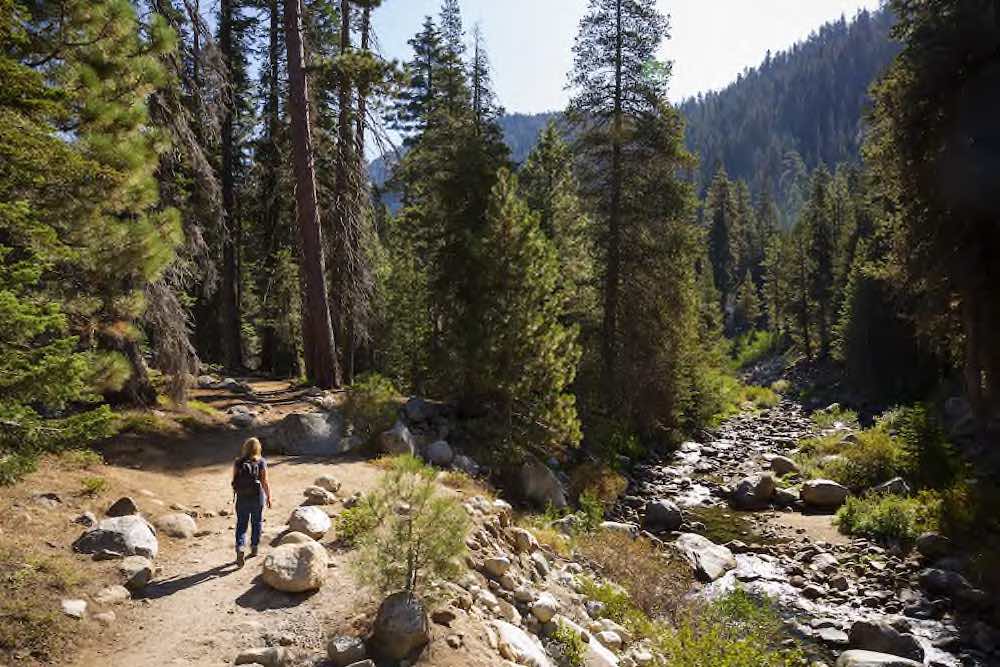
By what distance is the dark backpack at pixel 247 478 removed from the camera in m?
6.69

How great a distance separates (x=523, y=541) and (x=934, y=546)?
315 inches

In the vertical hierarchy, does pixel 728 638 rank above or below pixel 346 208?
below

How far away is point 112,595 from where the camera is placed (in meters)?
5.51

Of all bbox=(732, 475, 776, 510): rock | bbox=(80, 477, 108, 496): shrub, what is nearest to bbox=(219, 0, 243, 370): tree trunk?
bbox=(80, 477, 108, 496): shrub

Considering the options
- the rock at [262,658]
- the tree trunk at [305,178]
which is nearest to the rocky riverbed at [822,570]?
the rock at [262,658]

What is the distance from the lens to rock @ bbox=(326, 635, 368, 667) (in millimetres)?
4844

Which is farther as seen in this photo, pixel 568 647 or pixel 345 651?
pixel 568 647

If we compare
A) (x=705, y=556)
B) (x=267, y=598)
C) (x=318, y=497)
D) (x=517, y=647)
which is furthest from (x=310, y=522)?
(x=705, y=556)

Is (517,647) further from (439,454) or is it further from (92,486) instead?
(439,454)

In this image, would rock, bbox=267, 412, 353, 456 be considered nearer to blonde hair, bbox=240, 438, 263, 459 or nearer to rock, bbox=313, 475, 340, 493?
rock, bbox=313, 475, 340, 493

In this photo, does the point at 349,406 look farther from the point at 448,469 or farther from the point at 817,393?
the point at 817,393

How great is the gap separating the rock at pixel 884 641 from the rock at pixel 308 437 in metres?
8.34

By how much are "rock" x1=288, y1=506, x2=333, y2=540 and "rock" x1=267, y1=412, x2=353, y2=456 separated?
364cm

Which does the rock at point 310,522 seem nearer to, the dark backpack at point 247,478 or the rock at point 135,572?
the dark backpack at point 247,478
